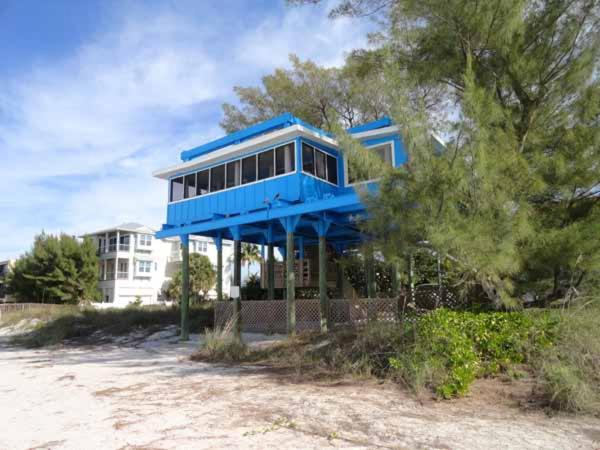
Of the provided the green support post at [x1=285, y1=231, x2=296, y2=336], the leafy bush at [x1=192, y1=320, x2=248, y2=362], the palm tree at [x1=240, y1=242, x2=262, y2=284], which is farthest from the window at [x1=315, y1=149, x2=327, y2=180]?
the palm tree at [x1=240, y1=242, x2=262, y2=284]

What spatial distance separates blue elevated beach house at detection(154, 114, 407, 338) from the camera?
42.5ft

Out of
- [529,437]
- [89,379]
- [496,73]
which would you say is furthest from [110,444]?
[496,73]

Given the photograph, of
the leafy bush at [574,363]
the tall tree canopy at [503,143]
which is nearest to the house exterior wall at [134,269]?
the tall tree canopy at [503,143]

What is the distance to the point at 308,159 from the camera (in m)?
13.8

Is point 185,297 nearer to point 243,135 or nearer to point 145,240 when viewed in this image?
point 243,135

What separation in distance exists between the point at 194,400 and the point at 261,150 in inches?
368

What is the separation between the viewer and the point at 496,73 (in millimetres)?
8391

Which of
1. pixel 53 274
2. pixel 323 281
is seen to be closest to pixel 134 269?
pixel 53 274

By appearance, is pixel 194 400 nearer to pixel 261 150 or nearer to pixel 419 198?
pixel 419 198

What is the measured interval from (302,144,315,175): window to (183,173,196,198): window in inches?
182

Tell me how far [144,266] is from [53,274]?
10.4 metres

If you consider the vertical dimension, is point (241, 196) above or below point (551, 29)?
below

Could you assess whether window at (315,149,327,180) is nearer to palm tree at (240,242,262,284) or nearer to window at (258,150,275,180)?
window at (258,150,275,180)

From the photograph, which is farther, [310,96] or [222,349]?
[310,96]
